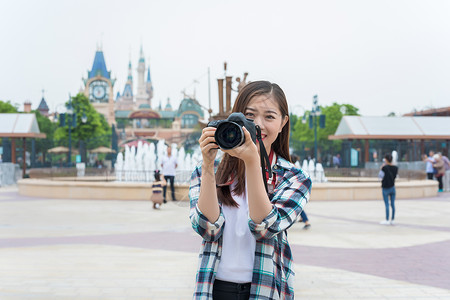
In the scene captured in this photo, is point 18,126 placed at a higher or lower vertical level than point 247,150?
higher

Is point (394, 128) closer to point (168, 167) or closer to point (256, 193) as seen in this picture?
Answer: point (168, 167)

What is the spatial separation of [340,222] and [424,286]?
5.12m

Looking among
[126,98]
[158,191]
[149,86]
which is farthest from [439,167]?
[149,86]

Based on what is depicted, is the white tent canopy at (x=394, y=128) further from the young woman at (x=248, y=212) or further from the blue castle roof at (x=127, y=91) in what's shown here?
the blue castle roof at (x=127, y=91)

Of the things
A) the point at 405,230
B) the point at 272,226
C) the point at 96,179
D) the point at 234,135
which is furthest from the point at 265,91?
the point at 96,179

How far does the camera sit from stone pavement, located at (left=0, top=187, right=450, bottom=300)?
16.3 feet

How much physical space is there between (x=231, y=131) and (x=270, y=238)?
467 millimetres

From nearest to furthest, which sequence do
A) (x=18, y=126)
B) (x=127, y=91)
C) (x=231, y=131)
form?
(x=231, y=131) < (x=18, y=126) < (x=127, y=91)

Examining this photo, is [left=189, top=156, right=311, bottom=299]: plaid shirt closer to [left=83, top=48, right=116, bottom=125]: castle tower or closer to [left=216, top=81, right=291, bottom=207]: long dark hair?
[left=216, top=81, right=291, bottom=207]: long dark hair

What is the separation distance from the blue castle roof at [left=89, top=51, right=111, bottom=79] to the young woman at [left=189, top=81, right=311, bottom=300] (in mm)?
122529

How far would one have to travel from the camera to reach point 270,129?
1841mm

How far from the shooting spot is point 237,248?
179 centimetres

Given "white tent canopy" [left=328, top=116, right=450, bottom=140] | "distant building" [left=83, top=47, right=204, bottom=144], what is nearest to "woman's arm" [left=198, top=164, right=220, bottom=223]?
"white tent canopy" [left=328, top=116, right=450, bottom=140]

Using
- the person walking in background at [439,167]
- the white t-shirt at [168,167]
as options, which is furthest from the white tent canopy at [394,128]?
the white t-shirt at [168,167]
